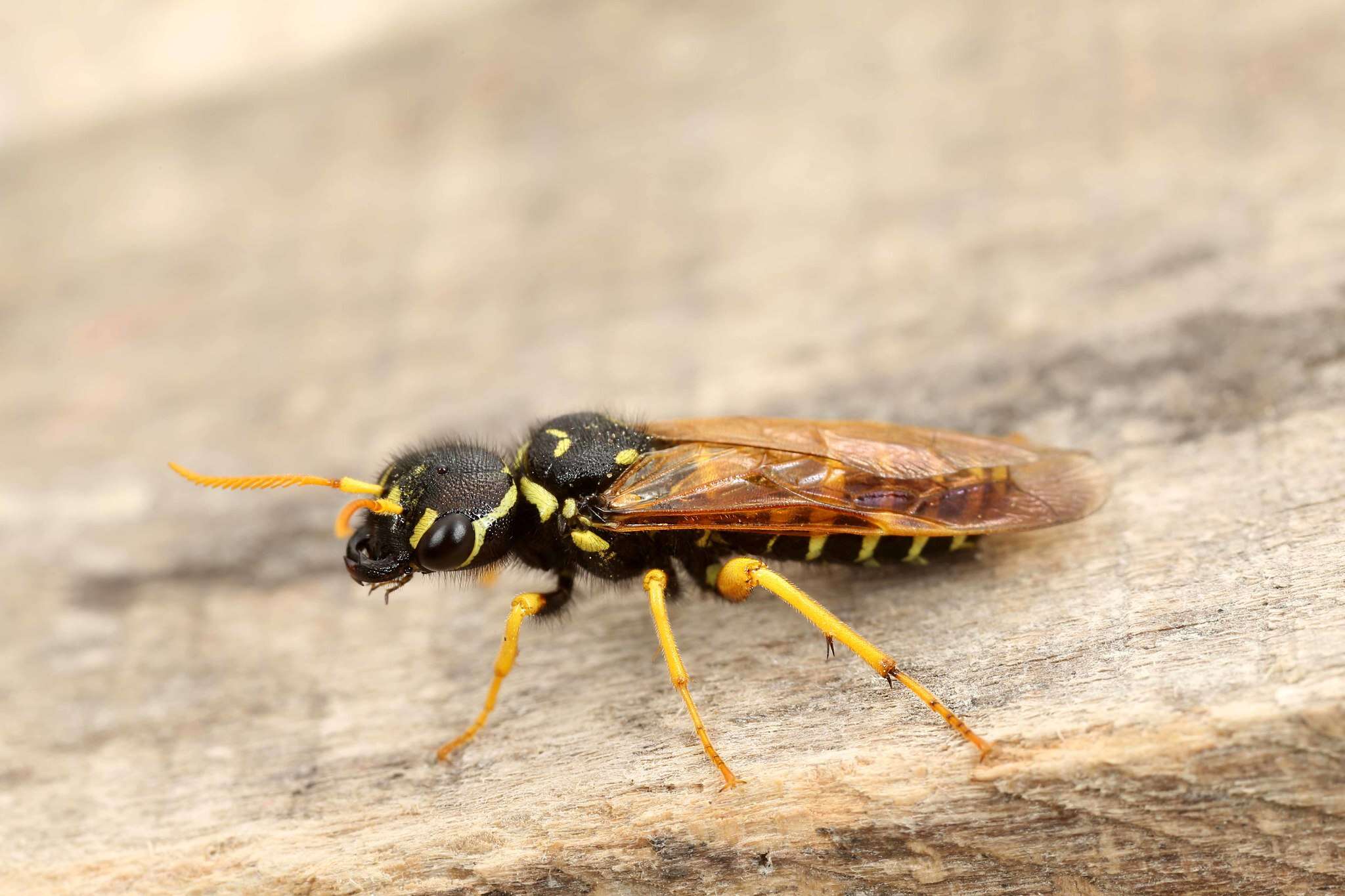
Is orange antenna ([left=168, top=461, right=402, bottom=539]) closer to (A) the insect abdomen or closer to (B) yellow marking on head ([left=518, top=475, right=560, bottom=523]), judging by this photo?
(B) yellow marking on head ([left=518, top=475, right=560, bottom=523])

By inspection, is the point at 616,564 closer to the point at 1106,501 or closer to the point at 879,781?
the point at 879,781

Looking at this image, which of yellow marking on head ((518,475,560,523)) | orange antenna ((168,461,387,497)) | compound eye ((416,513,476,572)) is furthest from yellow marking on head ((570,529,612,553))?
orange antenna ((168,461,387,497))

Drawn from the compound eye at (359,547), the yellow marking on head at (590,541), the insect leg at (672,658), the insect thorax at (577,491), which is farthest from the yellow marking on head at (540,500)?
the compound eye at (359,547)

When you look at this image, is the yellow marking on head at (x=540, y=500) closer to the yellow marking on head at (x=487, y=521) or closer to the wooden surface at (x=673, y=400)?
the yellow marking on head at (x=487, y=521)

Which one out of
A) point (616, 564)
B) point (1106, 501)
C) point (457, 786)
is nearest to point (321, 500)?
point (616, 564)

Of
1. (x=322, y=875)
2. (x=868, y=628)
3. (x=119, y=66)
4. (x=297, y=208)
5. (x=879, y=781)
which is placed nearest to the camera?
(x=879, y=781)

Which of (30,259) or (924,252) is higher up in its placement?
(30,259)
